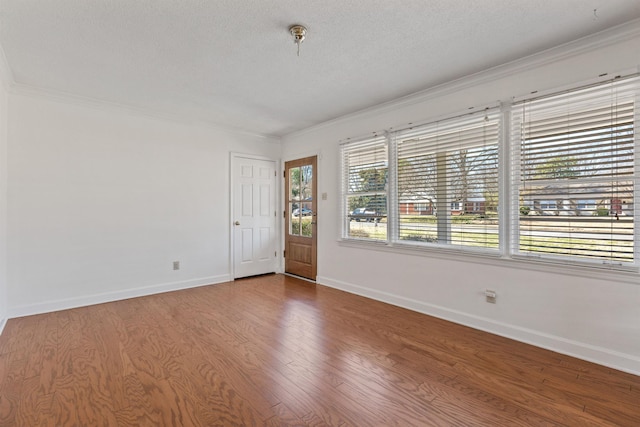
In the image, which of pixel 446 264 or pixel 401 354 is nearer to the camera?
pixel 401 354

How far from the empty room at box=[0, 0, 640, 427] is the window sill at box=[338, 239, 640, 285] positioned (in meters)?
0.02

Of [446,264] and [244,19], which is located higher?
[244,19]

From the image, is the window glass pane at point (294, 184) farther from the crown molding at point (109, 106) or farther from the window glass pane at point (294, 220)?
the crown molding at point (109, 106)

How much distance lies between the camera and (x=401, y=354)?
8.34ft

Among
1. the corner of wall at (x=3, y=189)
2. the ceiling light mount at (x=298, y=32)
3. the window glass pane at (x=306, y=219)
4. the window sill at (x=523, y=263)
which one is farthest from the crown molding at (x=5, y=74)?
the window sill at (x=523, y=263)

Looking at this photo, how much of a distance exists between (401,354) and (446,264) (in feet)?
4.04

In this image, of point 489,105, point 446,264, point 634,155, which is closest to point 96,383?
point 446,264

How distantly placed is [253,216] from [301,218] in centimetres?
84

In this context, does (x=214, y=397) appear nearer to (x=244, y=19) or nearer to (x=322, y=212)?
(x=244, y=19)

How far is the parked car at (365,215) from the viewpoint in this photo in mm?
4141

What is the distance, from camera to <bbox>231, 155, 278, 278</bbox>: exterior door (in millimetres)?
5184

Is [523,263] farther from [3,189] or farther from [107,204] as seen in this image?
[3,189]

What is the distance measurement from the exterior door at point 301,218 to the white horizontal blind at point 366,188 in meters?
0.69

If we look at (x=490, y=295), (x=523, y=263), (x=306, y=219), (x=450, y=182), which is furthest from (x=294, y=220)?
(x=523, y=263)
